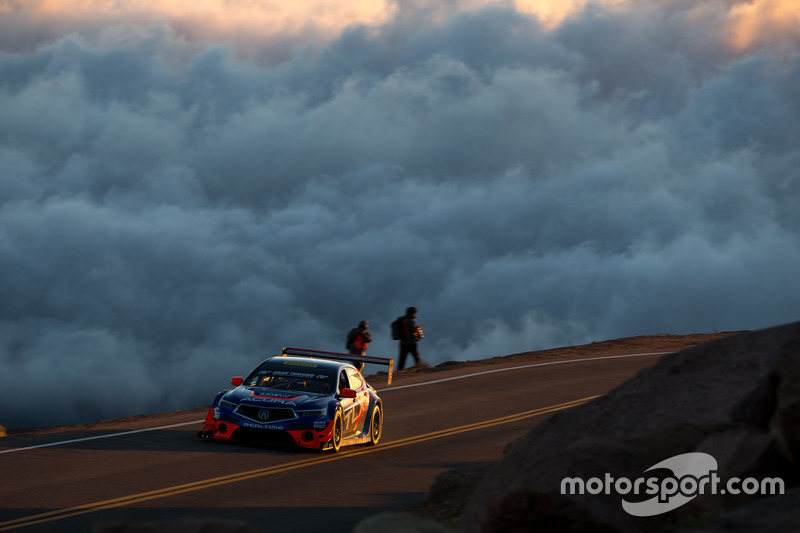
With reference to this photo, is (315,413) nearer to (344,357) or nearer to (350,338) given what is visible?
(344,357)

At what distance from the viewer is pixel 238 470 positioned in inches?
567

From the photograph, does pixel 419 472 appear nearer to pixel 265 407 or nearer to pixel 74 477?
pixel 265 407

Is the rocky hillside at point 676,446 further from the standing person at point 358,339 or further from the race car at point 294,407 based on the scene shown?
the standing person at point 358,339

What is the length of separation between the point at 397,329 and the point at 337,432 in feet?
40.4

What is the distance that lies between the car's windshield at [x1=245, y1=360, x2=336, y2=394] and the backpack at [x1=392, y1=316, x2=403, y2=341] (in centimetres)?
1131

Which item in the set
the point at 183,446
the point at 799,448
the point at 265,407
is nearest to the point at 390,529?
the point at 799,448

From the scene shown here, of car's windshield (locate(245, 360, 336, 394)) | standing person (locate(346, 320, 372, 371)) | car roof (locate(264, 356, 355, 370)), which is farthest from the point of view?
standing person (locate(346, 320, 372, 371))

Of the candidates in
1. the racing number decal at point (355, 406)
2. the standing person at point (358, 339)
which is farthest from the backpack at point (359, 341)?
the racing number decal at point (355, 406)

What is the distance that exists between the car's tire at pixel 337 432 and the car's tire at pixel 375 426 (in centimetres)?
142

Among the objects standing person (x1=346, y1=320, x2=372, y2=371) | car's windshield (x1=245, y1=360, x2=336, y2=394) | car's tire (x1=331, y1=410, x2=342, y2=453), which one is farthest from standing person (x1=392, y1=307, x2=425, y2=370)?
car's tire (x1=331, y1=410, x2=342, y2=453)

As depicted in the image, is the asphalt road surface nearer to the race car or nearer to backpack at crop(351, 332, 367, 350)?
the race car

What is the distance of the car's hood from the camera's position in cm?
1583

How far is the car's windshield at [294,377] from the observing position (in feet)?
54.0

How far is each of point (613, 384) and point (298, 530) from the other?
1672 centimetres
